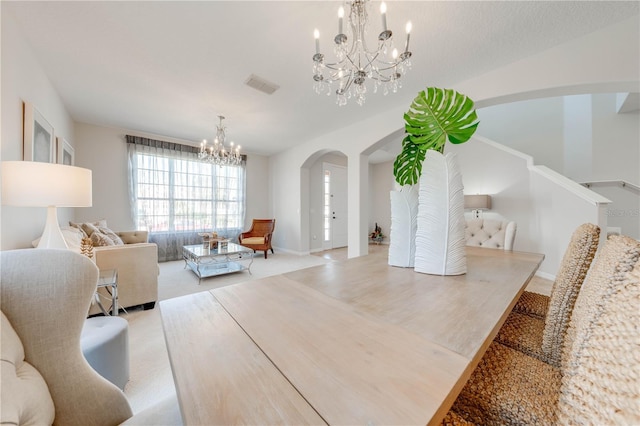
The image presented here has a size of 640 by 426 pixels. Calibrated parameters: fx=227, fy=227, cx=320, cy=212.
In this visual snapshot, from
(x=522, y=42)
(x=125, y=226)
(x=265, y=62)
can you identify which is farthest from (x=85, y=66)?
(x=522, y=42)

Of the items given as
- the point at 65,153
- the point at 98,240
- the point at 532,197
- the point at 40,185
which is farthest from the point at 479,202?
the point at 65,153

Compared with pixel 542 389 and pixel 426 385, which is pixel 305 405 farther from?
pixel 542 389

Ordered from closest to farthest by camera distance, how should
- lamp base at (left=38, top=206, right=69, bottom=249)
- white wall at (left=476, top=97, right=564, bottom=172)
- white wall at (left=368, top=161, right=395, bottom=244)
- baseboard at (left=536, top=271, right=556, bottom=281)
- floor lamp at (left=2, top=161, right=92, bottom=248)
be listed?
floor lamp at (left=2, top=161, right=92, bottom=248), lamp base at (left=38, top=206, right=69, bottom=249), baseboard at (left=536, top=271, right=556, bottom=281), white wall at (left=476, top=97, right=564, bottom=172), white wall at (left=368, top=161, right=395, bottom=244)

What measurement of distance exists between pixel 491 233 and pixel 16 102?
415cm

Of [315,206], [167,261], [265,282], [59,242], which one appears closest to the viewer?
[265,282]

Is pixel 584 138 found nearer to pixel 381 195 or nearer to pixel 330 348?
pixel 381 195

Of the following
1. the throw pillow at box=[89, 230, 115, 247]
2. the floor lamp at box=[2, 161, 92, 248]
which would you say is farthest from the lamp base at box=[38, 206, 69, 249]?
the throw pillow at box=[89, 230, 115, 247]

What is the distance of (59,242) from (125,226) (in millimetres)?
3107

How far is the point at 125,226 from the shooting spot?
167 inches

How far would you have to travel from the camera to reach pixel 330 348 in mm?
518

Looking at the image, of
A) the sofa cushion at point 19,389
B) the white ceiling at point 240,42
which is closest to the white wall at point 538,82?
the white ceiling at point 240,42

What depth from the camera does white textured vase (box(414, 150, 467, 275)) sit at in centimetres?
106

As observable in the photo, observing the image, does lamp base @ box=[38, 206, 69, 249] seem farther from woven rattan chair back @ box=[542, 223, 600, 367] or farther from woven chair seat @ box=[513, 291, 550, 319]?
woven chair seat @ box=[513, 291, 550, 319]

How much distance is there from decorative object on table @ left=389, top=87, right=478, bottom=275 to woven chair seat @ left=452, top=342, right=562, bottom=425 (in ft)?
1.30
